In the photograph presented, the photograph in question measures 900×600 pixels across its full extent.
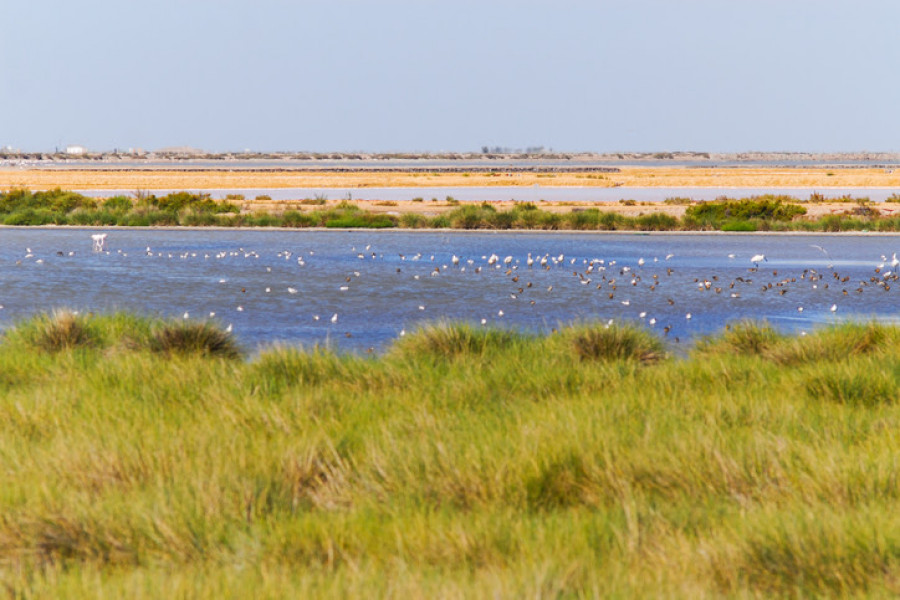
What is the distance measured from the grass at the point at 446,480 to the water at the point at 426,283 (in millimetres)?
2879

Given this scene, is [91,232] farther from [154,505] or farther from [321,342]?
[154,505]

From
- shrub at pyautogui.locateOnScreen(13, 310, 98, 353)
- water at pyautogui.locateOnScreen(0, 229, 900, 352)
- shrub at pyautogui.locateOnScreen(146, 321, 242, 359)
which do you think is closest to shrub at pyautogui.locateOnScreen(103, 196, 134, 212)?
water at pyautogui.locateOnScreen(0, 229, 900, 352)

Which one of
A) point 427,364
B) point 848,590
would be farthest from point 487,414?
point 848,590

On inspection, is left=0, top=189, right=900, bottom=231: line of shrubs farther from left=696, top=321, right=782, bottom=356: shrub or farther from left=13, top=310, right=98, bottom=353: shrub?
left=13, top=310, right=98, bottom=353: shrub

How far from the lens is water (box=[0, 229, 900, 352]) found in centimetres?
1712

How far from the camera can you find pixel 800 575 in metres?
4.59

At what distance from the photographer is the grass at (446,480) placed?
15.3 ft

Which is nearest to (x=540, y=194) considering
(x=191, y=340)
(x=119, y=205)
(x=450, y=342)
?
(x=119, y=205)

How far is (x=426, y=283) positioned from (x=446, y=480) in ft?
53.3

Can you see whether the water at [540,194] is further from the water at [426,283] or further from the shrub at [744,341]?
the shrub at [744,341]

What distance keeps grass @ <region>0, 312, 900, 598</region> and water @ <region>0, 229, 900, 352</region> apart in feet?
9.45

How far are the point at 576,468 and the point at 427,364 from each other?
353 cm

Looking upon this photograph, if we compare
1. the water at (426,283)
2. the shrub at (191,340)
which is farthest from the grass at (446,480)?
the water at (426,283)

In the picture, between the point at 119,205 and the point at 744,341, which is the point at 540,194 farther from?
the point at 744,341
